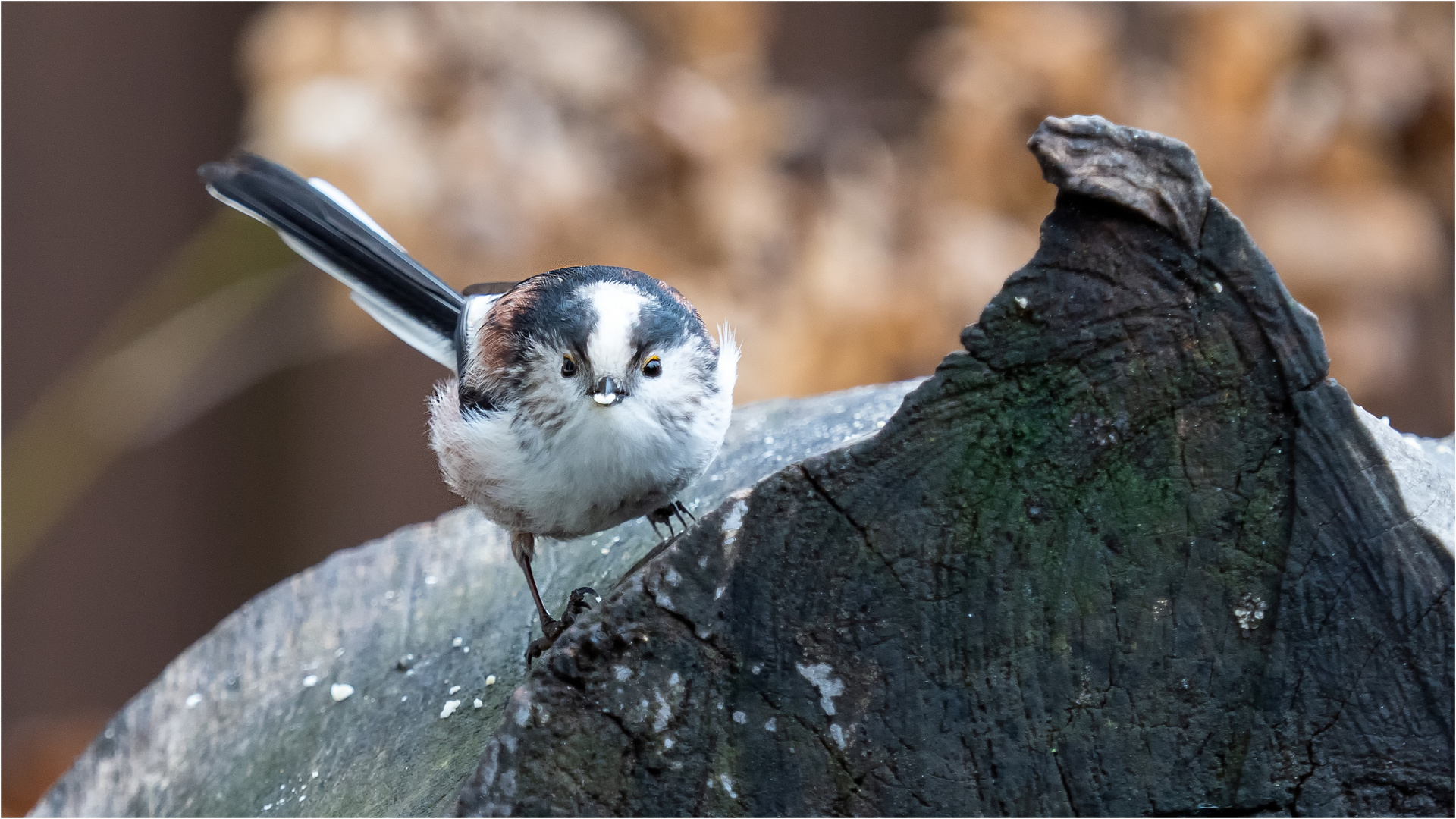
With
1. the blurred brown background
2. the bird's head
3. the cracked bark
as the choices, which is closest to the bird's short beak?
the bird's head

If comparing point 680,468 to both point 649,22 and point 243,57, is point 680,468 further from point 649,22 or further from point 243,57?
point 243,57

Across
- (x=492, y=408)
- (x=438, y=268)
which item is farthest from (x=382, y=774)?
(x=438, y=268)

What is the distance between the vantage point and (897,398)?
2254 millimetres

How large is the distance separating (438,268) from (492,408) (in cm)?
117

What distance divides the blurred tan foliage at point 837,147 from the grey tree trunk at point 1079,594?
72.2 inches

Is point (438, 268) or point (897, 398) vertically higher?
point (438, 268)

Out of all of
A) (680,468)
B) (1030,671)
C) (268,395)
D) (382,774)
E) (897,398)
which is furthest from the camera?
(268,395)

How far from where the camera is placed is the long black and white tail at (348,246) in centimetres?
242

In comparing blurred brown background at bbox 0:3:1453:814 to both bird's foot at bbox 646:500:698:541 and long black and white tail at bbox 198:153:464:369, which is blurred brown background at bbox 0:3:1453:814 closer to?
long black and white tail at bbox 198:153:464:369

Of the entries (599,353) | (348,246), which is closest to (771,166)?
(348,246)

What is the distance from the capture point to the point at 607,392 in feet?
5.73

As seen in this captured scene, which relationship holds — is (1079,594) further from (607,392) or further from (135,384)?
(135,384)

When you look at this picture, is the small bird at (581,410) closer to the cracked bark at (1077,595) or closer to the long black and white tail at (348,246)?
the long black and white tail at (348,246)

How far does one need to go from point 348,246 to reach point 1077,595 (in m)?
1.73
